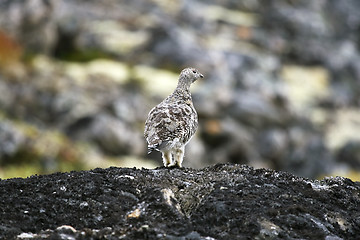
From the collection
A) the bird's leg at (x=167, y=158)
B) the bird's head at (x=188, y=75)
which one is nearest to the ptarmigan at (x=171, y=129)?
the bird's leg at (x=167, y=158)

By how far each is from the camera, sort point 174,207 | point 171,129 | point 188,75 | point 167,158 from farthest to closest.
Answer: point 188,75 < point 167,158 < point 171,129 < point 174,207

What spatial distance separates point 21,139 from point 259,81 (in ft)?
59.6

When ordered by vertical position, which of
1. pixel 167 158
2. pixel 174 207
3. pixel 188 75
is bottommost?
pixel 174 207

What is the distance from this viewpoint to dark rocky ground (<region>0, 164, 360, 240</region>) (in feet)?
16.5

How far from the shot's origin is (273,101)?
31.7m

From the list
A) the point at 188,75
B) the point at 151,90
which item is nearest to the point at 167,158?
the point at 188,75

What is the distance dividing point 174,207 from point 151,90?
22.6 m

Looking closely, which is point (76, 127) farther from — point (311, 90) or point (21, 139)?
point (311, 90)

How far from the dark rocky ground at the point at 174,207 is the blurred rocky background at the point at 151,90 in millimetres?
12491

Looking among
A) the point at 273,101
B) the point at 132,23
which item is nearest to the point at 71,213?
the point at 273,101

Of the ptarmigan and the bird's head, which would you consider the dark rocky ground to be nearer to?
the ptarmigan

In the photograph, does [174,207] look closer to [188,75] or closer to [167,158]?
[167,158]

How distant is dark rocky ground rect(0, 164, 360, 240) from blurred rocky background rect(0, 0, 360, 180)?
12491 mm

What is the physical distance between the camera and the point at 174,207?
544 centimetres
